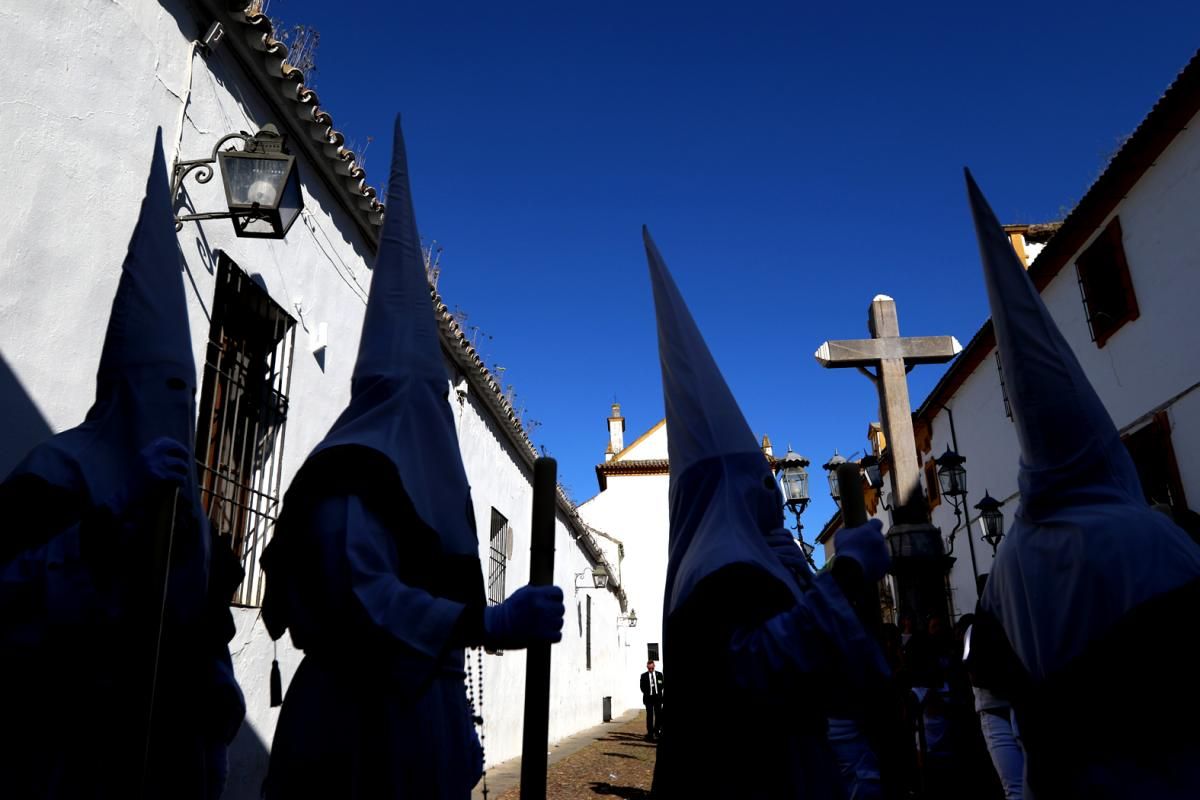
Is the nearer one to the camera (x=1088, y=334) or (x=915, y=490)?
(x=915, y=490)

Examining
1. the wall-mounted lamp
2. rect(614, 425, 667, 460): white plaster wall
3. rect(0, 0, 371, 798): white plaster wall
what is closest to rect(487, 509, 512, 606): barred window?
rect(0, 0, 371, 798): white plaster wall

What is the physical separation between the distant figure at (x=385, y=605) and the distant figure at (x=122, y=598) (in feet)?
0.99

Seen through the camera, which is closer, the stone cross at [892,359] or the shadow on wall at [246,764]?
the shadow on wall at [246,764]

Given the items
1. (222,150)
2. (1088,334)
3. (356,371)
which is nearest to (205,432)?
(222,150)

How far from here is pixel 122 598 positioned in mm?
2137

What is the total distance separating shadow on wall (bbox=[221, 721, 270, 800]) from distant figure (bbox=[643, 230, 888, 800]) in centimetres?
305

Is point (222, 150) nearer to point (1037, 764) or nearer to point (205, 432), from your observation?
point (205, 432)

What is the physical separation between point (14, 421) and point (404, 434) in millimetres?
1867

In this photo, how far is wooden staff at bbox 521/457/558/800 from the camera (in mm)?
1898

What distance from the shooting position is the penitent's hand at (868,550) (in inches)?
75.9

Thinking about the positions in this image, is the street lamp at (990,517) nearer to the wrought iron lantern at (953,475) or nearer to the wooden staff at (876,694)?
the wrought iron lantern at (953,475)

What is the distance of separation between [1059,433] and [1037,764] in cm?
97

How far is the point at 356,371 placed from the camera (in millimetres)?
2414

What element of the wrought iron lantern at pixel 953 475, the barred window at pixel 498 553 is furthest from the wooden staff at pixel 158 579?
the wrought iron lantern at pixel 953 475
